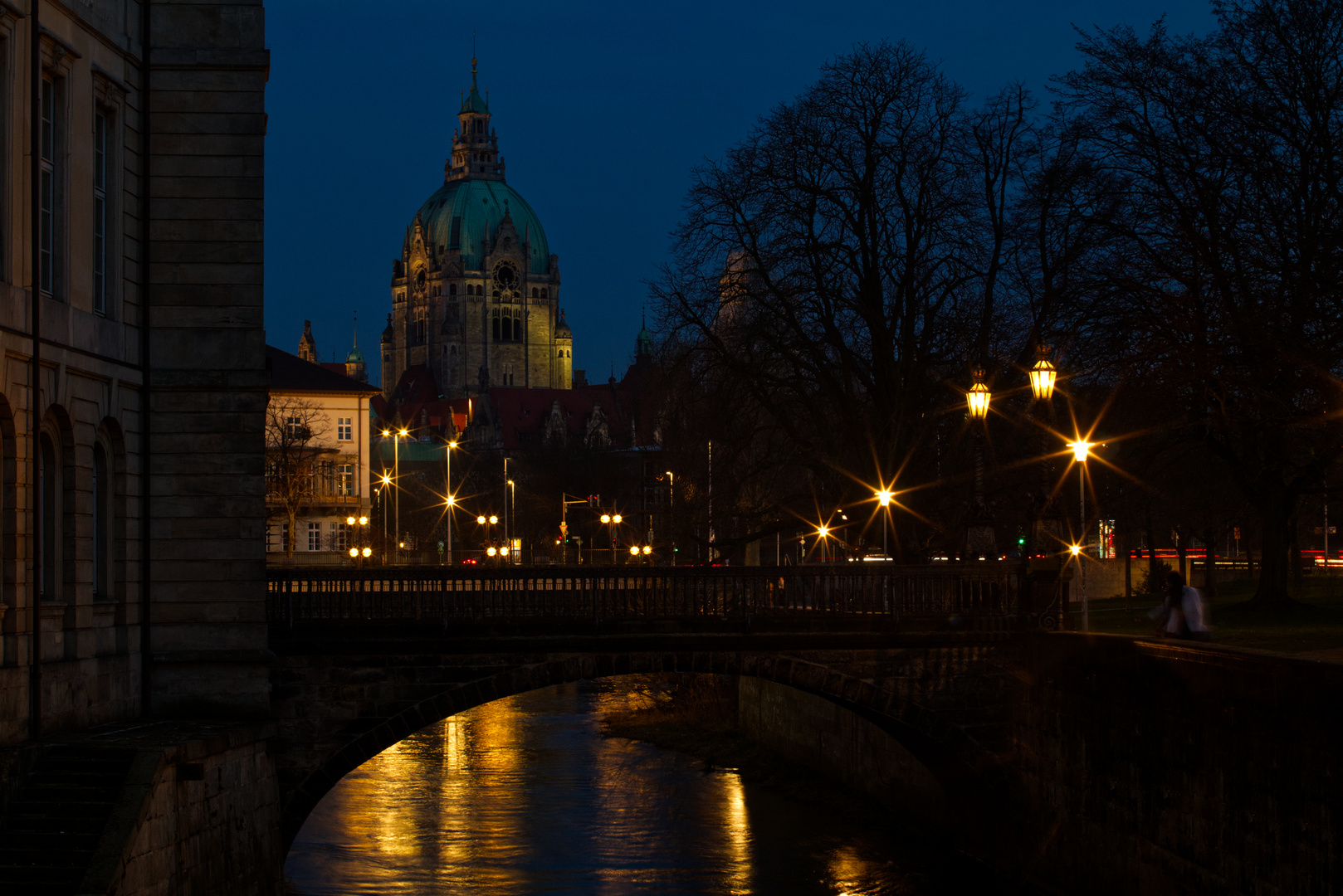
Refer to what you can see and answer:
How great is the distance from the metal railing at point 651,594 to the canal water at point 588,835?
437 centimetres

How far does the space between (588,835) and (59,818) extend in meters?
15.2

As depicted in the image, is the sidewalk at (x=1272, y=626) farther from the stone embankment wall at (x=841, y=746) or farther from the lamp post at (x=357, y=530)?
the lamp post at (x=357, y=530)

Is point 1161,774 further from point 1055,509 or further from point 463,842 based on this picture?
point 463,842

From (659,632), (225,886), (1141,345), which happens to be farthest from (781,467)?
(225,886)

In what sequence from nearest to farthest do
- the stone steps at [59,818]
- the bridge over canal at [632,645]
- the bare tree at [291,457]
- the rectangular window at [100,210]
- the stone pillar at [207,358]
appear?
the stone steps at [59,818] < the rectangular window at [100,210] < the stone pillar at [207,358] < the bridge over canal at [632,645] < the bare tree at [291,457]

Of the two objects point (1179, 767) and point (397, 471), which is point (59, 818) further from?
point (397, 471)

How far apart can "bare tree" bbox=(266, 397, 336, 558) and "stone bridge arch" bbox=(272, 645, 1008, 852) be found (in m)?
34.8

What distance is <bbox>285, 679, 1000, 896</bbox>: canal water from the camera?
2531cm

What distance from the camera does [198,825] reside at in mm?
17297

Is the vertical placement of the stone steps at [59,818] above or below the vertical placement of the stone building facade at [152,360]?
below

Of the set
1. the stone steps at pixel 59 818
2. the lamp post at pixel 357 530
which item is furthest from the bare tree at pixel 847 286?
the lamp post at pixel 357 530

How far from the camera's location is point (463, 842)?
2873 cm

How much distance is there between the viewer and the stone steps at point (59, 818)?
14.8 m

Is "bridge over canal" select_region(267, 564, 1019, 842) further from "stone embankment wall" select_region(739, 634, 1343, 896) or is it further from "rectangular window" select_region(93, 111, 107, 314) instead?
"rectangular window" select_region(93, 111, 107, 314)
